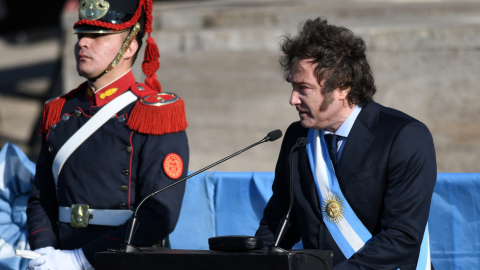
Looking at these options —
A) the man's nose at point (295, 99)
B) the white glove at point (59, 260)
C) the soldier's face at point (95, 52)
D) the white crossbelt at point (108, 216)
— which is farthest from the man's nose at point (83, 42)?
the man's nose at point (295, 99)

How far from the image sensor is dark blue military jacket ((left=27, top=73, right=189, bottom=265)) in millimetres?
2395

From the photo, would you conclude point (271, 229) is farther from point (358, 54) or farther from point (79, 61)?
point (79, 61)

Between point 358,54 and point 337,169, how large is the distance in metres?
0.47

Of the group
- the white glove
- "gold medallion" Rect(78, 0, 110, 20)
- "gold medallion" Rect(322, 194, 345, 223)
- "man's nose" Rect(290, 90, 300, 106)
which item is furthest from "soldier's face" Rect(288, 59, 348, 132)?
the white glove

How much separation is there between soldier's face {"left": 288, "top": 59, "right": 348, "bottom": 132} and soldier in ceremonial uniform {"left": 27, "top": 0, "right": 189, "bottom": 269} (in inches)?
24.6

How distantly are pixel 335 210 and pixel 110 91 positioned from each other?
4.06 feet

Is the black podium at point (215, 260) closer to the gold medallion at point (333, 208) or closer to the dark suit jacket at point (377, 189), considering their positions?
the dark suit jacket at point (377, 189)

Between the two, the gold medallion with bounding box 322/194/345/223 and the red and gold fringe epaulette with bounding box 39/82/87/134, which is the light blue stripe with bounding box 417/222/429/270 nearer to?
the gold medallion with bounding box 322/194/345/223

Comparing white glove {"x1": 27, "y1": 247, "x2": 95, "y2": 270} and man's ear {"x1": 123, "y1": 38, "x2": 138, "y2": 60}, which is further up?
man's ear {"x1": 123, "y1": 38, "x2": 138, "y2": 60}

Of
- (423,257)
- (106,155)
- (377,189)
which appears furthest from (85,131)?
(423,257)

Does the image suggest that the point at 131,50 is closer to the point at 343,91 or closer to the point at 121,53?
the point at 121,53

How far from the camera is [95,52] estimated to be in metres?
2.59

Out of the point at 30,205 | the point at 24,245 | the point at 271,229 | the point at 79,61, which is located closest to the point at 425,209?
the point at 271,229

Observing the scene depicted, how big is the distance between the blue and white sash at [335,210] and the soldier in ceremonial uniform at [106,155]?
2.06 ft
